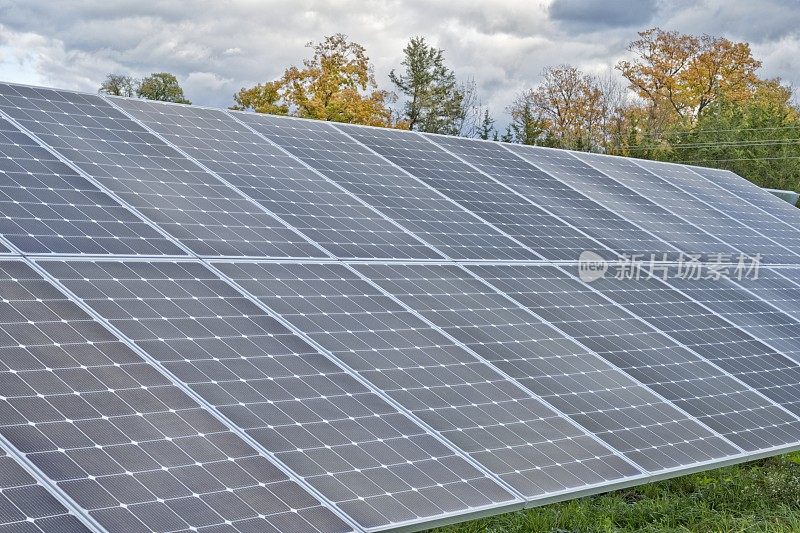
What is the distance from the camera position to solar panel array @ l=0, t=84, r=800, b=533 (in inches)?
327

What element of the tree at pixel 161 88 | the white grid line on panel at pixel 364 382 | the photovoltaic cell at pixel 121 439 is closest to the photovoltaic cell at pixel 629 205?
the white grid line on panel at pixel 364 382

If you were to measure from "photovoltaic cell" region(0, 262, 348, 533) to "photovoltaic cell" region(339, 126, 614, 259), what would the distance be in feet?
26.9

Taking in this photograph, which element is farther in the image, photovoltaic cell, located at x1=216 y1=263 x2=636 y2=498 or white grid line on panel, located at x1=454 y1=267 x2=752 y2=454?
white grid line on panel, located at x1=454 y1=267 x2=752 y2=454

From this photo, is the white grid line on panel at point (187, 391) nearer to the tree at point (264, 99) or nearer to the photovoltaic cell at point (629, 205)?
the photovoltaic cell at point (629, 205)

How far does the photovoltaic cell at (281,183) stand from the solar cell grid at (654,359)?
1478 millimetres

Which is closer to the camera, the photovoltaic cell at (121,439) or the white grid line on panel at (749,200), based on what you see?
the photovoltaic cell at (121,439)

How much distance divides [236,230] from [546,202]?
25.1 feet

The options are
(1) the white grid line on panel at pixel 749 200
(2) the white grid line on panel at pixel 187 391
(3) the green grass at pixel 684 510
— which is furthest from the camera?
(1) the white grid line on panel at pixel 749 200

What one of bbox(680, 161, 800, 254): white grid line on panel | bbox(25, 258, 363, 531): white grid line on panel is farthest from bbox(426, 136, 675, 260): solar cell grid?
bbox(25, 258, 363, 531): white grid line on panel

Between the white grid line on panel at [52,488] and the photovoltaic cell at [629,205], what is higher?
the photovoltaic cell at [629,205]

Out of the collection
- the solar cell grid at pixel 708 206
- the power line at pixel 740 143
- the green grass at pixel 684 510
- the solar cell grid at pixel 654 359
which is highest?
the power line at pixel 740 143

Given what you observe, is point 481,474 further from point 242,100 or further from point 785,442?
point 242,100

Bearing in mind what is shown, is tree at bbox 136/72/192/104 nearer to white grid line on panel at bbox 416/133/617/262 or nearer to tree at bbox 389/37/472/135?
tree at bbox 389/37/472/135

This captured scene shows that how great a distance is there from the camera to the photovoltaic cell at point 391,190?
15.2 meters
